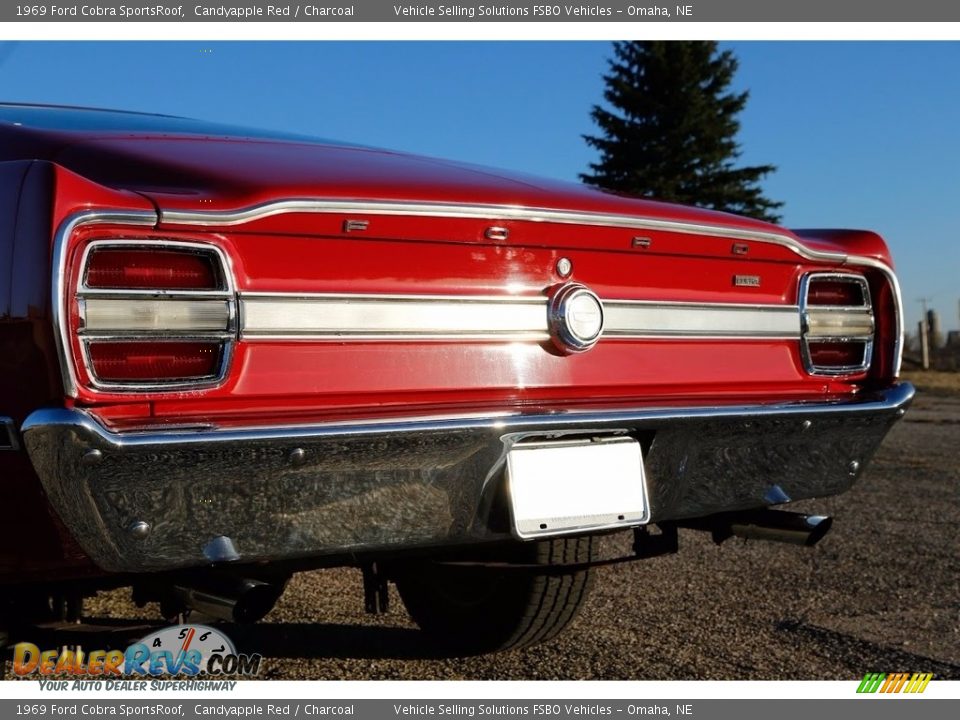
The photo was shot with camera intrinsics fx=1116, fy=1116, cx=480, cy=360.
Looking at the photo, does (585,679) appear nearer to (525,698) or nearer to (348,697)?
(525,698)

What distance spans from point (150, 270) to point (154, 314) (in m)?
0.09

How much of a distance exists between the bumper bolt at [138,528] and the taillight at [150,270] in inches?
17.2

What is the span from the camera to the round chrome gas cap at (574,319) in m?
2.54

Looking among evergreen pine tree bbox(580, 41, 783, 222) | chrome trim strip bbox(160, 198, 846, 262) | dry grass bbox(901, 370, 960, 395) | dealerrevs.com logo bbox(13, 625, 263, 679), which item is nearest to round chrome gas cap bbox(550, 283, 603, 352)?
chrome trim strip bbox(160, 198, 846, 262)

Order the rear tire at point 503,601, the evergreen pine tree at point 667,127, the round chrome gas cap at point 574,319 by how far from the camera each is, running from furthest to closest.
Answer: the evergreen pine tree at point 667,127 < the rear tire at point 503,601 < the round chrome gas cap at point 574,319

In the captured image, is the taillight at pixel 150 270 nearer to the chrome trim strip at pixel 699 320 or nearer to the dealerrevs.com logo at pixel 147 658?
the dealerrevs.com logo at pixel 147 658

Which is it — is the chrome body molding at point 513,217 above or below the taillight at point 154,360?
above

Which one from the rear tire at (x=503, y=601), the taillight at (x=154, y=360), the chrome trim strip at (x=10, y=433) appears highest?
the taillight at (x=154, y=360)

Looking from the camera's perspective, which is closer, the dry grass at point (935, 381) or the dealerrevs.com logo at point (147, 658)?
the dealerrevs.com logo at point (147, 658)

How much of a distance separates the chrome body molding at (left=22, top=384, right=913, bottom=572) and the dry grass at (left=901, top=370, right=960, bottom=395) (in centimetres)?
1391

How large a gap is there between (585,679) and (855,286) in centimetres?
135

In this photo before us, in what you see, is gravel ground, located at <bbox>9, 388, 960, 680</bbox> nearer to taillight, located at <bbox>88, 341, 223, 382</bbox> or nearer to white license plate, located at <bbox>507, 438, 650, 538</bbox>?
white license plate, located at <bbox>507, 438, 650, 538</bbox>

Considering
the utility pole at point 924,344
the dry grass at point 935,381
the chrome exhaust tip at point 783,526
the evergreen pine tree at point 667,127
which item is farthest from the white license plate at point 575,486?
the evergreen pine tree at point 667,127

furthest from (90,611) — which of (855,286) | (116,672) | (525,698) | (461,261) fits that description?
(855,286)
